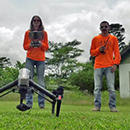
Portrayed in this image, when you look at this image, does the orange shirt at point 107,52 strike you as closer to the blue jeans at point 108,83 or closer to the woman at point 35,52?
the blue jeans at point 108,83

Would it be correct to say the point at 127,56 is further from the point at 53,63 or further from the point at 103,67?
the point at 53,63

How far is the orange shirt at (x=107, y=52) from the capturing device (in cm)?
516

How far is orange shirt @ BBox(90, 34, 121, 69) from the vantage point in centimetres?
516

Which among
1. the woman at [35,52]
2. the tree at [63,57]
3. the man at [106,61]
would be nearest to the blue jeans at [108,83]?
the man at [106,61]

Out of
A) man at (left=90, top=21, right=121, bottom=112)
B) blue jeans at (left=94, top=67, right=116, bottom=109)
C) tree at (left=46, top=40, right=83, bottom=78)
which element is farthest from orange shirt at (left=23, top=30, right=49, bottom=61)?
tree at (left=46, top=40, right=83, bottom=78)

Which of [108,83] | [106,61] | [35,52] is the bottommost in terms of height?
[108,83]

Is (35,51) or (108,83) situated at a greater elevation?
(35,51)

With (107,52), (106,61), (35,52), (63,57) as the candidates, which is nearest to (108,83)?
(106,61)

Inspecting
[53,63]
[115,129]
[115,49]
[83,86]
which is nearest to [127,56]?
[83,86]

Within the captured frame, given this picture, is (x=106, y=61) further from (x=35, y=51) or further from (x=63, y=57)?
(x=63, y=57)

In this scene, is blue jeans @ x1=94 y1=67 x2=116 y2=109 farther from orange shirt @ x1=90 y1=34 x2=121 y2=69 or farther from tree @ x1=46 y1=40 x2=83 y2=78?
tree @ x1=46 y1=40 x2=83 y2=78

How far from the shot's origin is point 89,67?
2966 centimetres

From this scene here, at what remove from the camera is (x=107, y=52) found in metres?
5.19

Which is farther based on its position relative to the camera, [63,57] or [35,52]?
[63,57]
